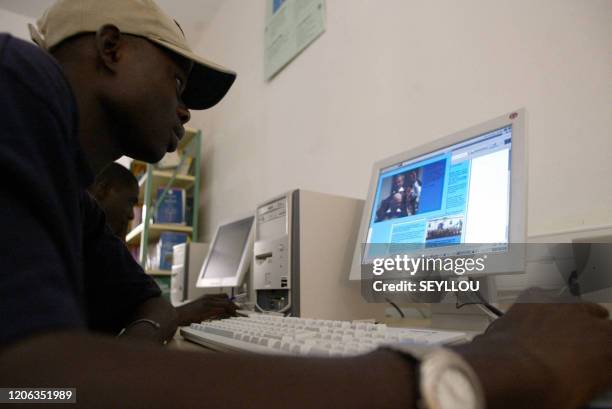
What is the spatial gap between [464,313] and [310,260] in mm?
393

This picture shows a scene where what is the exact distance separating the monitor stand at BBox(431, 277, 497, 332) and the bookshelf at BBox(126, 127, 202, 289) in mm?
2268

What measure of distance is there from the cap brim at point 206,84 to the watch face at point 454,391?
2.43 feet

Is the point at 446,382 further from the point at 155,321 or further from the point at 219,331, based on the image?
the point at 155,321

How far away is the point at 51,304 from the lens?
0.97ft

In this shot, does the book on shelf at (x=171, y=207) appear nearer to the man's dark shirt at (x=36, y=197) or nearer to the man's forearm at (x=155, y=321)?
the man's forearm at (x=155, y=321)

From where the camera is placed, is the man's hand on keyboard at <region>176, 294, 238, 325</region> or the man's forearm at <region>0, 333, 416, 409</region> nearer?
the man's forearm at <region>0, 333, 416, 409</region>

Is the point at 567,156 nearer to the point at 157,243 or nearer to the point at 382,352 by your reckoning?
the point at 382,352

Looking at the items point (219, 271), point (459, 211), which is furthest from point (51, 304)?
point (219, 271)

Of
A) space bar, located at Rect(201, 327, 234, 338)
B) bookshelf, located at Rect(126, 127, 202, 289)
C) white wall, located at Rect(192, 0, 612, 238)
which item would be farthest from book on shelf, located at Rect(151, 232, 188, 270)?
space bar, located at Rect(201, 327, 234, 338)

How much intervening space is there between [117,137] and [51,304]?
50 cm

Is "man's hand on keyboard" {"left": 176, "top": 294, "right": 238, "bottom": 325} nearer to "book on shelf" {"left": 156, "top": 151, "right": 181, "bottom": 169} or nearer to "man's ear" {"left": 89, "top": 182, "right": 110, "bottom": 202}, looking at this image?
"man's ear" {"left": 89, "top": 182, "right": 110, "bottom": 202}

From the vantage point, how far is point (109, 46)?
0.69 metres

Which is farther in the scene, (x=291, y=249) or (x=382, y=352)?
(x=291, y=249)

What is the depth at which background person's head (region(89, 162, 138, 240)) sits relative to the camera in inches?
71.9
